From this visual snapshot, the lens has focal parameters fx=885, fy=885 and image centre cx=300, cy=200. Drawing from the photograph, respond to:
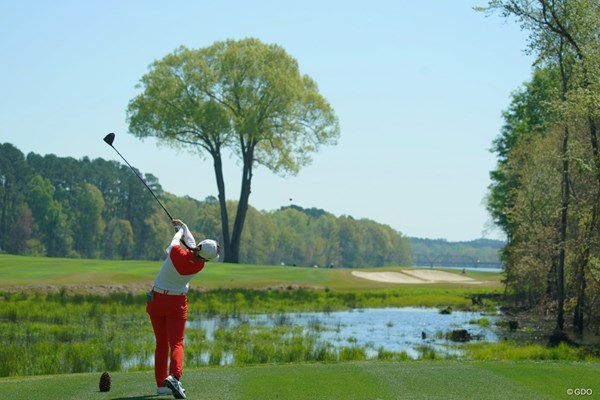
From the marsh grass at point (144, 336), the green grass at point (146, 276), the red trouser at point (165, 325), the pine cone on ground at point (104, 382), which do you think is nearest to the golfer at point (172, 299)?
the red trouser at point (165, 325)

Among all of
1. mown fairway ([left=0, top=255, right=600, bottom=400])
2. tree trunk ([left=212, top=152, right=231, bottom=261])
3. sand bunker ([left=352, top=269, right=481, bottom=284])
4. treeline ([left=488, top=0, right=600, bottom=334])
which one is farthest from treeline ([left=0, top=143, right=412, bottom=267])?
mown fairway ([left=0, top=255, right=600, bottom=400])

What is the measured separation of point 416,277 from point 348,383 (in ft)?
209

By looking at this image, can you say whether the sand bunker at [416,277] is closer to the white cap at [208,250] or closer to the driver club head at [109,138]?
the driver club head at [109,138]

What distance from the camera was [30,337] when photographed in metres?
24.1

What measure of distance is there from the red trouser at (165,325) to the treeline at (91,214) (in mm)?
112420

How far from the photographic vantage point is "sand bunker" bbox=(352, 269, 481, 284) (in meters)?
71.4

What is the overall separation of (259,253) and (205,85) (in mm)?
96926

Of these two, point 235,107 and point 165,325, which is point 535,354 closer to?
point 165,325

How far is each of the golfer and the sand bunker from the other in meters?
55.6

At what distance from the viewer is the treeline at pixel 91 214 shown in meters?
126

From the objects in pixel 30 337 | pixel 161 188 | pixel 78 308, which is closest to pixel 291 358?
pixel 30 337

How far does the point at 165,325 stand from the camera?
42.1ft

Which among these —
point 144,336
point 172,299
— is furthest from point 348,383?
point 144,336

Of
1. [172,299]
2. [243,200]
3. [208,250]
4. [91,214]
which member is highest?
[91,214]
